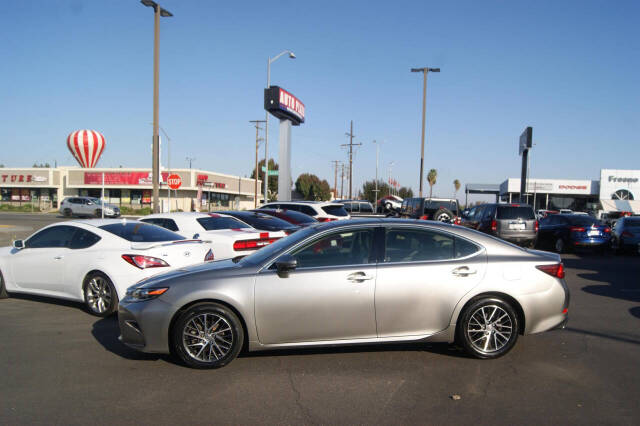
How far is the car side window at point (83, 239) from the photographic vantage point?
24.5 feet

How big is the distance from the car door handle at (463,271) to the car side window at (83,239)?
5.41 meters

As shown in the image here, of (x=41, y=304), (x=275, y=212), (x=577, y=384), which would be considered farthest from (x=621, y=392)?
(x=275, y=212)

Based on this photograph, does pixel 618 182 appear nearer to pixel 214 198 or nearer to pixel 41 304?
pixel 214 198

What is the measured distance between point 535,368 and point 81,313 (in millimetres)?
6426

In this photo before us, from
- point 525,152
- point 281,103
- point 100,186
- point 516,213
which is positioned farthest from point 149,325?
point 100,186

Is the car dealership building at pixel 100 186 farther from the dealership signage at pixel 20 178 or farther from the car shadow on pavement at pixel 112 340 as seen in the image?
the car shadow on pavement at pixel 112 340

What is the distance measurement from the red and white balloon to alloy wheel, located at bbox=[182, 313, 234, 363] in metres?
62.0

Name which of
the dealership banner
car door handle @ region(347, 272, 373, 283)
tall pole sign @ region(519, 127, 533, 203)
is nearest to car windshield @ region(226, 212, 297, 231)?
car door handle @ region(347, 272, 373, 283)

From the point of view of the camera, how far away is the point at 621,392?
14.4 feet

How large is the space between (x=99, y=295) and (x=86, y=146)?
59391 millimetres

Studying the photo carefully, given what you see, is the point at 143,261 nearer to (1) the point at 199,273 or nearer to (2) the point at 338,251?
(1) the point at 199,273

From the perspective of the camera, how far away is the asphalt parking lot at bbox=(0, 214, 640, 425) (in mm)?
3926

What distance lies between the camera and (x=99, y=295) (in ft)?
23.3

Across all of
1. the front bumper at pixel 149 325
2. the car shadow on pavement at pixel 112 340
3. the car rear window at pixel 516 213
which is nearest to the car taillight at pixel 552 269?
the front bumper at pixel 149 325
